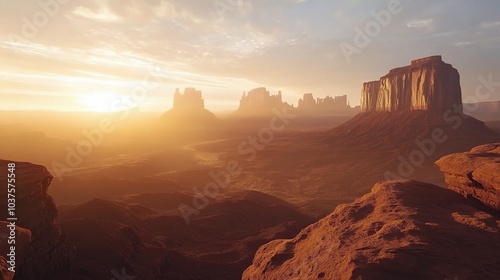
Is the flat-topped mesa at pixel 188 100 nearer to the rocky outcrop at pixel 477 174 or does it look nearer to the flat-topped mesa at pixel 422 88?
the flat-topped mesa at pixel 422 88

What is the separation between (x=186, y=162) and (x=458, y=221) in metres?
63.4

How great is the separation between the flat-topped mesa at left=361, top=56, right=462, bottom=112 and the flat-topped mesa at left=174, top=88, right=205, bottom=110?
11062 centimetres

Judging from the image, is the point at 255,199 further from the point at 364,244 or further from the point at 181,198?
the point at 364,244

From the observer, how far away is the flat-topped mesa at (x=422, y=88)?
216 ft

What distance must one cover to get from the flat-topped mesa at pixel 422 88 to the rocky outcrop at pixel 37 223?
2995 inches

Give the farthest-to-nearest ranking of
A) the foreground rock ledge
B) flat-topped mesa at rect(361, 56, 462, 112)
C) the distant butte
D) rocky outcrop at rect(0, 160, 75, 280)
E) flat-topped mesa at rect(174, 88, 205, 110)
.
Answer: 1. flat-topped mesa at rect(174, 88, 205, 110)
2. the distant butte
3. flat-topped mesa at rect(361, 56, 462, 112)
4. rocky outcrop at rect(0, 160, 75, 280)
5. the foreground rock ledge

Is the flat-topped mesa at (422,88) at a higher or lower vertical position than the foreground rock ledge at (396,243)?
higher

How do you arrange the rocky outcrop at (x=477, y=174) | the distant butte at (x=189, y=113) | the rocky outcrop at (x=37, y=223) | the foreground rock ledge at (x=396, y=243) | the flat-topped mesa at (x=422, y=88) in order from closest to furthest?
the foreground rock ledge at (x=396, y=243) → the rocky outcrop at (x=477, y=174) → the rocky outcrop at (x=37, y=223) → the flat-topped mesa at (x=422, y=88) → the distant butte at (x=189, y=113)

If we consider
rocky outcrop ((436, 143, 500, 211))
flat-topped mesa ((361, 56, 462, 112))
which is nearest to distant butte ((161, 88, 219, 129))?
flat-topped mesa ((361, 56, 462, 112))

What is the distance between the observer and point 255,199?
31.8 metres

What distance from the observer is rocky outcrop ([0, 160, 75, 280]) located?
411 inches

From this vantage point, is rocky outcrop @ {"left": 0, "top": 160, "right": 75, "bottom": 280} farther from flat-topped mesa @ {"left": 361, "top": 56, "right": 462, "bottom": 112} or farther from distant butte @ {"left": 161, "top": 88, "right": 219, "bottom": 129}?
distant butte @ {"left": 161, "top": 88, "right": 219, "bottom": 129}

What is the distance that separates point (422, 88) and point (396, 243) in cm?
7411

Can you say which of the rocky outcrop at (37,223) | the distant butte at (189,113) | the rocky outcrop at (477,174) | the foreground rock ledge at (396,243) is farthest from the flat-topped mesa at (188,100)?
the foreground rock ledge at (396,243)
